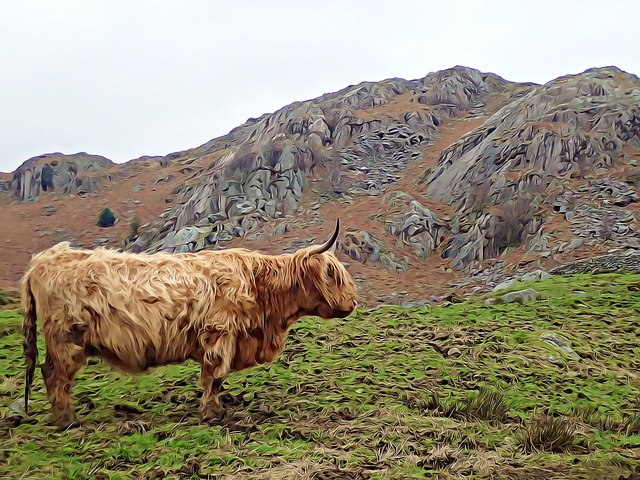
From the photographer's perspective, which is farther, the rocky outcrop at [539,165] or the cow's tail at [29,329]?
the rocky outcrop at [539,165]

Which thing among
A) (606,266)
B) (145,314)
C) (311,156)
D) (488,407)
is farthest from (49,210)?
(488,407)

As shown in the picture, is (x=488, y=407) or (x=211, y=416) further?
(x=488, y=407)

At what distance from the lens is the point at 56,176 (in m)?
48.9

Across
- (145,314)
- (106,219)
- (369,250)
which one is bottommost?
(369,250)

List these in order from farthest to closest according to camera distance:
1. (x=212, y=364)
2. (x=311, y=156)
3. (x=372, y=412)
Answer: (x=311, y=156) < (x=372, y=412) < (x=212, y=364)

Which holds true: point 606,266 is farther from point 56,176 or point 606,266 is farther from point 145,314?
point 56,176

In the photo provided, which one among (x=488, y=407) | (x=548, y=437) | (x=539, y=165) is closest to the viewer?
(x=548, y=437)

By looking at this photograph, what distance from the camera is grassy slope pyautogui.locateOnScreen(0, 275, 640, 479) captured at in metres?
5.63

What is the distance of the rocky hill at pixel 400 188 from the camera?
26.4 meters

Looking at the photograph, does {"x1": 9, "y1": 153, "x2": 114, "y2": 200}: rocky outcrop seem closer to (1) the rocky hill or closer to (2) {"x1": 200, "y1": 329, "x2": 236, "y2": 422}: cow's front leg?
(1) the rocky hill

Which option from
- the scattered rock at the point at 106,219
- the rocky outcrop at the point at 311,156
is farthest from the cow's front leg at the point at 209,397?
the scattered rock at the point at 106,219

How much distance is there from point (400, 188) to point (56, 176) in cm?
2779

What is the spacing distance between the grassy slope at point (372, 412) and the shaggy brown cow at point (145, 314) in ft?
1.99

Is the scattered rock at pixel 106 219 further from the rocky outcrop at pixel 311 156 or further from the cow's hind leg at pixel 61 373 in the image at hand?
the cow's hind leg at pixel 61 373
